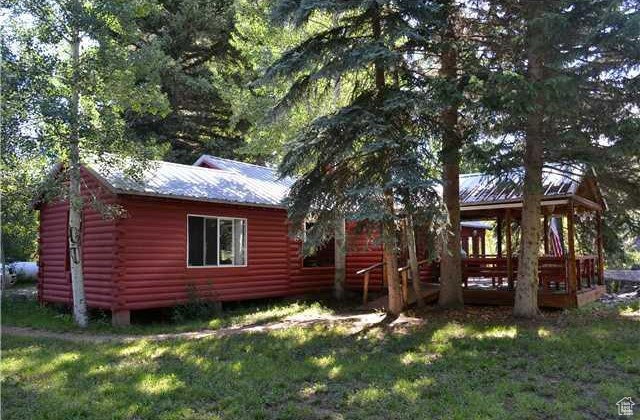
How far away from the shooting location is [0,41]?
9500 millimetres

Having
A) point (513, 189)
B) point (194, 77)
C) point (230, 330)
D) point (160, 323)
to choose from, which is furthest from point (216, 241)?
point (194, 77)

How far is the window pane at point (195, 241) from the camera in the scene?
12.8 metres

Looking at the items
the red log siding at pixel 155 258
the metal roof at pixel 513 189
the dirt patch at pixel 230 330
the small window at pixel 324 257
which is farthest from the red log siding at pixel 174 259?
the metal roof at pixel 513 189

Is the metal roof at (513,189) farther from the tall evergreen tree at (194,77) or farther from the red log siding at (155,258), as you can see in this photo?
the tall evergreen tree at (194,77)

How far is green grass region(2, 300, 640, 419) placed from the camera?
5402mm

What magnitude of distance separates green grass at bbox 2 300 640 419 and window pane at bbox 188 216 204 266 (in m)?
3.77

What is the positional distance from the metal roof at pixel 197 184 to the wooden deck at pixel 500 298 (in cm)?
374

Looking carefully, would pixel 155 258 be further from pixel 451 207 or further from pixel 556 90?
pixel 556 90

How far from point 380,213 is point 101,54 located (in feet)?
21.0

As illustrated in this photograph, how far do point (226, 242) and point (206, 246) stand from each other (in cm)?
62

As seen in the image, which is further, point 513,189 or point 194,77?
point 194,77

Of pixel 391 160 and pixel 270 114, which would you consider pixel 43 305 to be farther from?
pixel 391 160

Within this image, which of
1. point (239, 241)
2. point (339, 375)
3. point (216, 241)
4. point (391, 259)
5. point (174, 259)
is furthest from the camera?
point (239, 241)

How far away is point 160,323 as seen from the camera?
1211 cm
